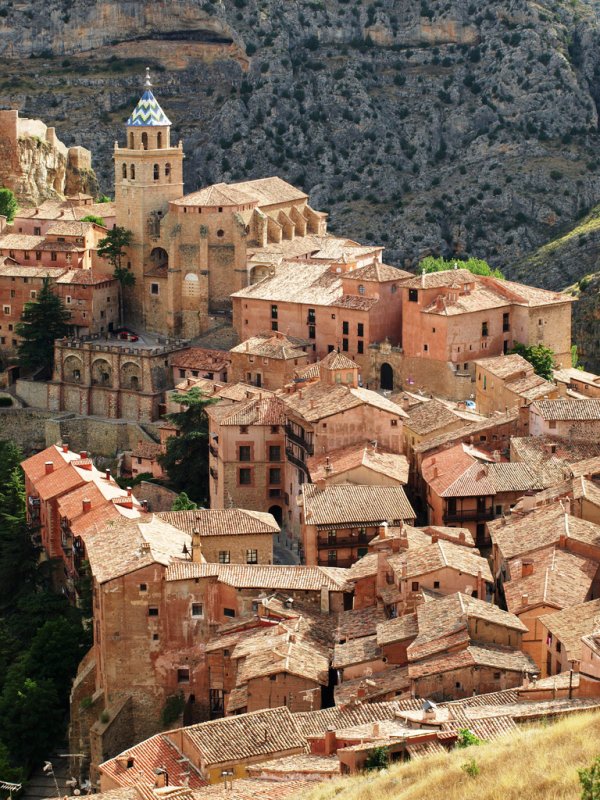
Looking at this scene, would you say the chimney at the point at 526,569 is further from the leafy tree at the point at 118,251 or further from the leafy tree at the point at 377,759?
the leafy tree at the point at 118,251

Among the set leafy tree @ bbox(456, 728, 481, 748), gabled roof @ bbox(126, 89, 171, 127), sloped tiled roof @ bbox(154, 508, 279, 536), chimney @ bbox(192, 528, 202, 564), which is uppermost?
gabled roof @ bbox(126, 89, 171, 127)

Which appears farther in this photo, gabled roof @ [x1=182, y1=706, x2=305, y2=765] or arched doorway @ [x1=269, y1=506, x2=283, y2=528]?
arched doorway @ [x1=269, y1=506, x2=283, y2=528]

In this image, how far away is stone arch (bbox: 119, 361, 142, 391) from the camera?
96562 millimetres

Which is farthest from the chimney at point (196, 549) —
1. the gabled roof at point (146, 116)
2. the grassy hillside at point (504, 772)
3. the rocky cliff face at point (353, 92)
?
the rocky cliff face at point (353, 92)

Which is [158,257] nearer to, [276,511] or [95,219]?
[95,219]

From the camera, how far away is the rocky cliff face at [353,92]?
144m

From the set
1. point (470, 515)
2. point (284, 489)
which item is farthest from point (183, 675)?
point (284, 489)

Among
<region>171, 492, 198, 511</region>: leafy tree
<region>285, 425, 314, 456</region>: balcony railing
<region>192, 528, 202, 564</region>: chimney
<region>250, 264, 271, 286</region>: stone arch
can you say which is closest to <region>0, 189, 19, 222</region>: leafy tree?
<region>250, 264, 271, 286</region>: stone arch

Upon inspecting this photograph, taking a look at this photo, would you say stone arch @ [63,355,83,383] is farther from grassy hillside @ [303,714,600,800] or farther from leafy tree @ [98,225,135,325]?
grassy hillside @ [303,714,600,800]

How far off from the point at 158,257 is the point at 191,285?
10.0ft

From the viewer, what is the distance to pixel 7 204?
4505 inches

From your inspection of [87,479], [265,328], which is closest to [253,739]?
[87,479]

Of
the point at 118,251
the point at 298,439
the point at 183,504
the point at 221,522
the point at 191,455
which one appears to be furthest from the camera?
the point at 118,251

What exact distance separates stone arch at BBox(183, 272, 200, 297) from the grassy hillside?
54787mm
